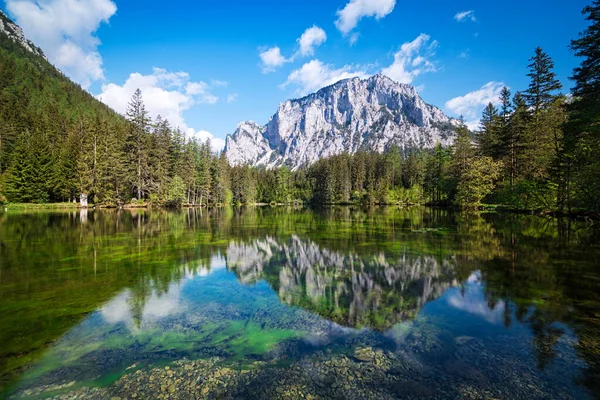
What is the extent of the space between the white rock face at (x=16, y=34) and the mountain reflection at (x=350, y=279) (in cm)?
22583

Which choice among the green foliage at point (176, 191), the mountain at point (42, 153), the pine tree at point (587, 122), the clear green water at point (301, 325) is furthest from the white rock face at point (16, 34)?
the pine tree at point (587, 122)

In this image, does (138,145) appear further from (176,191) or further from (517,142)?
(517,142)

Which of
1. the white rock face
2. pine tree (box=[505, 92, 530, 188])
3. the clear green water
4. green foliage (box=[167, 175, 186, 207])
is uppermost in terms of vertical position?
the white rock face

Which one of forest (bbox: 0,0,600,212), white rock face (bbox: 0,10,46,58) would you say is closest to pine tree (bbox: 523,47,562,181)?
forest (bbox: 0,0,600,212)

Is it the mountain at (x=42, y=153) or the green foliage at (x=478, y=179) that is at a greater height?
the mountain at (x=42, y=153)

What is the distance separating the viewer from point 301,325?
7484 millimetres

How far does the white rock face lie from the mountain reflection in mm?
225827

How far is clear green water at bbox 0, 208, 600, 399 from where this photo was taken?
16.1 feet

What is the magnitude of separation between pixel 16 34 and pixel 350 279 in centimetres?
24669

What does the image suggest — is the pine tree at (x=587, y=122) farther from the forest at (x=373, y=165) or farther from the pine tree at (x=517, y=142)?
the pine tree at (x=517, y=142)

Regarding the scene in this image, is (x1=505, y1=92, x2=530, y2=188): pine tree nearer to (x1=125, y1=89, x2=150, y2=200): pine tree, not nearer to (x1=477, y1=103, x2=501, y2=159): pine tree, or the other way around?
(x1=477, y1=103, x2=501, y2=159): pine tree

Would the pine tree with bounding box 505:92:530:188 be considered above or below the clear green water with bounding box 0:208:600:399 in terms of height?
above

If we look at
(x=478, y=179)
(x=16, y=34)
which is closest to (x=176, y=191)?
(x=478, y=179)

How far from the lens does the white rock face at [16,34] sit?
525ft
